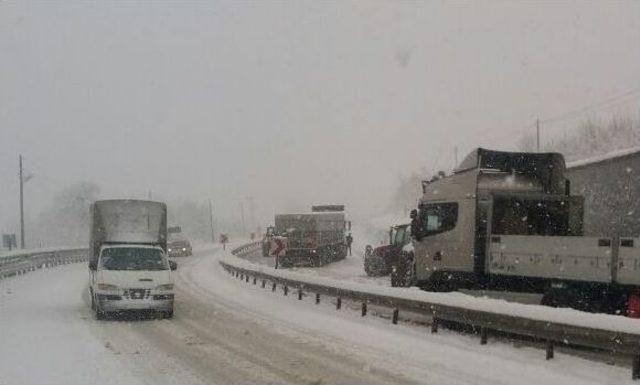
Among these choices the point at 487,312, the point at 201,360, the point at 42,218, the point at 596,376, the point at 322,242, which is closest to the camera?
the point at 596,376

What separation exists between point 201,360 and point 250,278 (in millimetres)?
17714

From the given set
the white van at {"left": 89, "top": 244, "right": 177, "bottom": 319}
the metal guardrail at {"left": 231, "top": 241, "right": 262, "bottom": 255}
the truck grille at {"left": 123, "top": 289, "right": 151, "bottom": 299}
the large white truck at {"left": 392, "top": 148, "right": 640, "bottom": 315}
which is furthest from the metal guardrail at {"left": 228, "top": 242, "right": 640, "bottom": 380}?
the metal guardrail at {"left": 231, "top": 241, "right": 262, "bottom": 255}

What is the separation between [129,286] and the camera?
14352 mm

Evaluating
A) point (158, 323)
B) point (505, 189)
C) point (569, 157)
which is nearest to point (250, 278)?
point (158, 323)

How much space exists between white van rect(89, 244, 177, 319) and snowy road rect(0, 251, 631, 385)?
0.38 meters

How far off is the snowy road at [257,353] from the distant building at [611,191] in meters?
6.14

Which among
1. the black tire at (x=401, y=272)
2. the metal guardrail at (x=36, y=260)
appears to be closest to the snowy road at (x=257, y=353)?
the black tire at (x=401, y=272)

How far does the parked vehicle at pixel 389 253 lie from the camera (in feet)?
84.5

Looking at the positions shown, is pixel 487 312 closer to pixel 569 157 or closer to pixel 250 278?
pixel 250 278

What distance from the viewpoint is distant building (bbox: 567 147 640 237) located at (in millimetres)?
15242

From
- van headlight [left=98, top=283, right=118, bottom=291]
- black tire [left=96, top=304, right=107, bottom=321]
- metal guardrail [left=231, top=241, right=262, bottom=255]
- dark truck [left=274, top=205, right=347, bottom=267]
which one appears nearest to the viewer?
van headlight [left=98, top=283, right=118, bottom=291]

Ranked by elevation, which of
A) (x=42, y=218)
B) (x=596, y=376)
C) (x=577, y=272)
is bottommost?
(x=42, y=218)

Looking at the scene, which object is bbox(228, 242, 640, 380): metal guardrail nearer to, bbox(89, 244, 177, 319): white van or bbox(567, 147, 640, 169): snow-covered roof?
bbox(89, 244, 177, 319): white van

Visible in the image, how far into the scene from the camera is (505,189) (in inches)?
Result: 550
